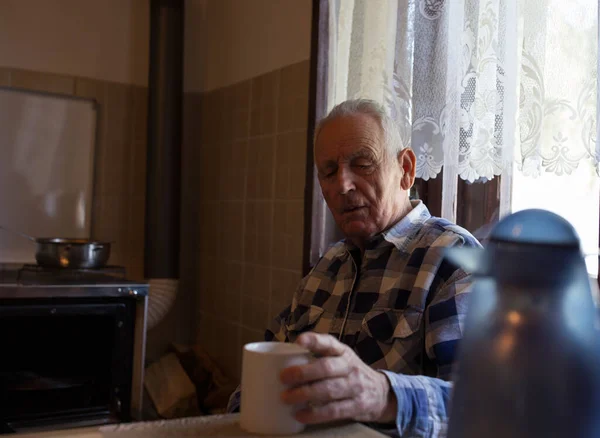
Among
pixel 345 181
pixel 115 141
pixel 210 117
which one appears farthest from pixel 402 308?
pixel 115 141

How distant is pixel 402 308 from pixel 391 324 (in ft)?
0.11

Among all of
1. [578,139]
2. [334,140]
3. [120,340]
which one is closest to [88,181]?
[120,340]

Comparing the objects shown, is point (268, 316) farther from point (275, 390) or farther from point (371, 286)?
point (275, 390)

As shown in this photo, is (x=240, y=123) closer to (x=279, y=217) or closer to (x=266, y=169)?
(x=266, y=169)

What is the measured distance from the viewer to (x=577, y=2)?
1181 millimetres

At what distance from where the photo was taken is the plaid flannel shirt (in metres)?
0.88

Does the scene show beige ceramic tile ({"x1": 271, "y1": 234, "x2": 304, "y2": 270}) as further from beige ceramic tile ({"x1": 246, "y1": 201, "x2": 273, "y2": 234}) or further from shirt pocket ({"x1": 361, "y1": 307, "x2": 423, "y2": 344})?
shirt pocket ({"x1": 361, "y1": 307, "x2": 423, "y2": 344})

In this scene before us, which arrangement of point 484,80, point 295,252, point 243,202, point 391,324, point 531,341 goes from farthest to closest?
point 243,202
point 295,252
point 484,80
point 391,324
point 531,341

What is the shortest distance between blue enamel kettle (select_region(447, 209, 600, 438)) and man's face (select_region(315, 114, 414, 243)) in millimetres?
900

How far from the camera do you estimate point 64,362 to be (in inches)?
71.7

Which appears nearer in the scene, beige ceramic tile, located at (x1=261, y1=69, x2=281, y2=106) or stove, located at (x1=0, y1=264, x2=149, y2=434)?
stove, located at (x1=0, y1=264, x2=149, y2=434)

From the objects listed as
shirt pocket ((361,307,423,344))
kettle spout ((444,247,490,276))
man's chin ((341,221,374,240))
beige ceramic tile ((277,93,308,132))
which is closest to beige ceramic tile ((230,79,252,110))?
beige ceramic tile ((277,93,308,132))

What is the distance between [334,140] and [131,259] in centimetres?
148

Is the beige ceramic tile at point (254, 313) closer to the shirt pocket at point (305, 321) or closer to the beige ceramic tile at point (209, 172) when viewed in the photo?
the beige ceramic tile at point (209, 172)
